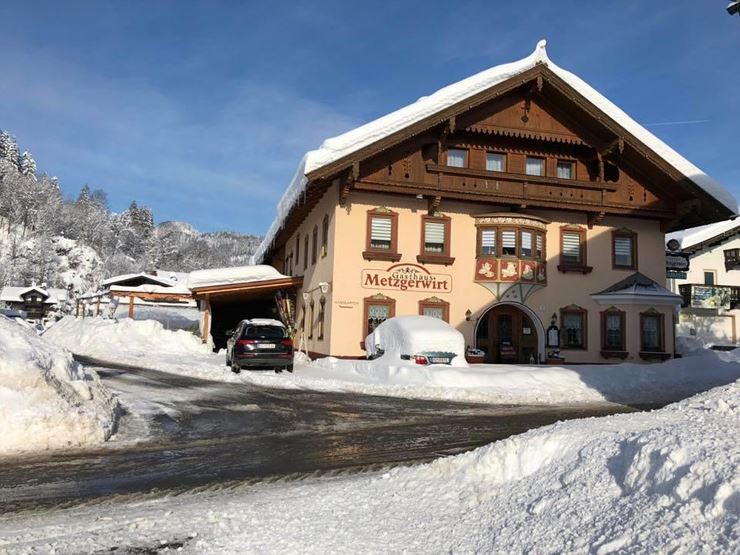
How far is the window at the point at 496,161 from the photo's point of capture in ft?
80.0

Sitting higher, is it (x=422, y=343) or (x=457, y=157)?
(x=457, y=157)

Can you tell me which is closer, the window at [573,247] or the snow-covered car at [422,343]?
the snow-covered car at [422,343]

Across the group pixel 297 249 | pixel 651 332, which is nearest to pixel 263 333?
pixel 297 249

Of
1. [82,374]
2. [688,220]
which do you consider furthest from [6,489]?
[688,220]

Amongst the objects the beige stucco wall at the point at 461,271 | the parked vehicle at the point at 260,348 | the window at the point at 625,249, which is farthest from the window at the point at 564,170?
the parked vehicle at the point at 260,348

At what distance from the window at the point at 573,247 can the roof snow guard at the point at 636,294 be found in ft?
4.18

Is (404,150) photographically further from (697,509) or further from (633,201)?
(697,509)

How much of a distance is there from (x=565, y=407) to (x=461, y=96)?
1271cm

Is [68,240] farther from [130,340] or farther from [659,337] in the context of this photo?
[659,337]

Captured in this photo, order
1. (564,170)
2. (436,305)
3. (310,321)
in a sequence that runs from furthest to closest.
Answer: (310,321) < (564,170) < (436,305)

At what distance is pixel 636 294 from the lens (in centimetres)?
2417

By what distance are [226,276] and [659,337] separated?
19.0 meters

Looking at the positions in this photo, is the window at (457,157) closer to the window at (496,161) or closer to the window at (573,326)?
the window at (496,161)

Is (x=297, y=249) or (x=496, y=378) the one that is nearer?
(x=496, y=378)
